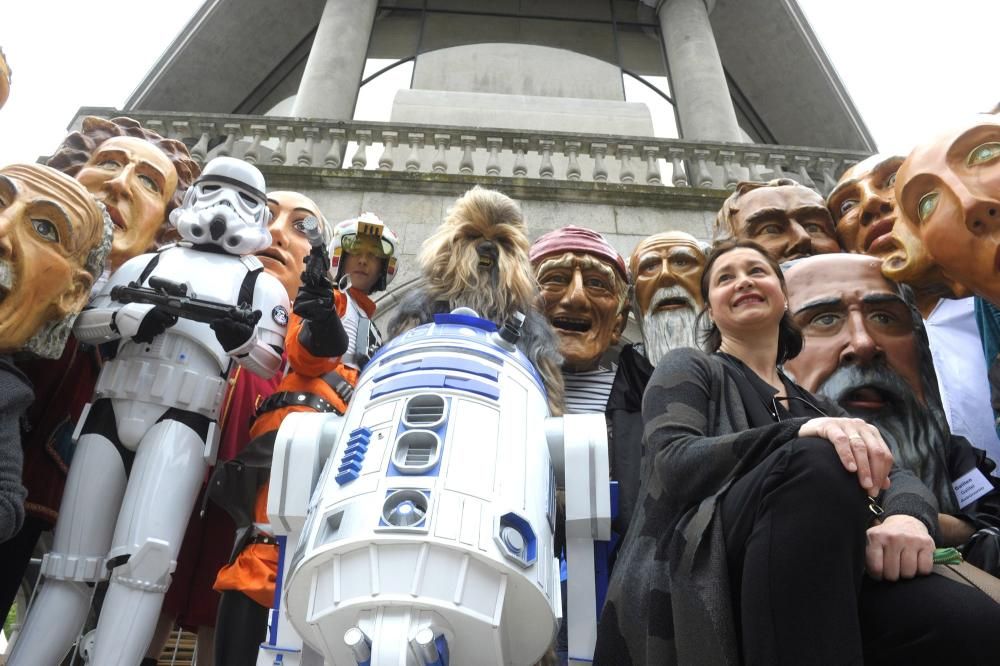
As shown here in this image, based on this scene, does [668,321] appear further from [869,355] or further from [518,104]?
[518,104]

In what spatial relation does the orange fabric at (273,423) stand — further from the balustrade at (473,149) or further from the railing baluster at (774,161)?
the railing baluster at (774,161)

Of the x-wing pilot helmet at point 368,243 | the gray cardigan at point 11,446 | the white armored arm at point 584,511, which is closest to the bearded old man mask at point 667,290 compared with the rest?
the x-wing pilot helmet at point 368,243

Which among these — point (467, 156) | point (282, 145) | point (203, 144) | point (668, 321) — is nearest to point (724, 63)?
point (467, 156)

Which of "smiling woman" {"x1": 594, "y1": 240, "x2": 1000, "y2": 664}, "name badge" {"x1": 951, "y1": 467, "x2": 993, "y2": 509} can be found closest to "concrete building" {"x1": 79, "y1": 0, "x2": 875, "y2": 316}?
"name badge" {"x1": 951, "y1": 467, "x2": 993, "y2": 509}

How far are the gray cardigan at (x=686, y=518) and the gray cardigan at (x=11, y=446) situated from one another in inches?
79.2

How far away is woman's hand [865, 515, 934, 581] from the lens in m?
1.52

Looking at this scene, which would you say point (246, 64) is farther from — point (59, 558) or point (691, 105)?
point (59, 558)

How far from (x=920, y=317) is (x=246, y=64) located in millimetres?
12415

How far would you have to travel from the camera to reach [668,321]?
4.27 m

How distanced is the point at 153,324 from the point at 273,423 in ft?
2.14

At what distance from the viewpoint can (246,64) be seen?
13.2 metres

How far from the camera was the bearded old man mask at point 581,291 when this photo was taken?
3957 millimetres

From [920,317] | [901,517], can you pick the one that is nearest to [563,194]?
[920,317]

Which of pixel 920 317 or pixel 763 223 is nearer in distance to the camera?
pixel 920 317
